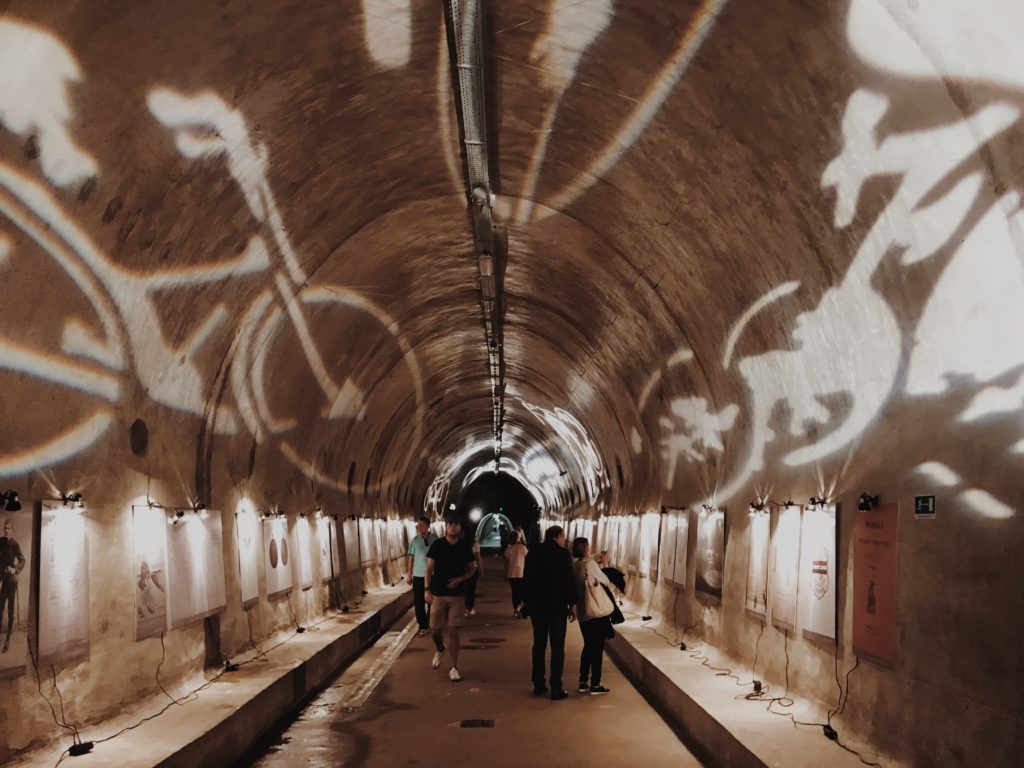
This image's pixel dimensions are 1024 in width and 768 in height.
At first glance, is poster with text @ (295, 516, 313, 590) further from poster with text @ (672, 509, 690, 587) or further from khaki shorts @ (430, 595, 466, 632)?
poster with text @ (672, 509, 690, 587)

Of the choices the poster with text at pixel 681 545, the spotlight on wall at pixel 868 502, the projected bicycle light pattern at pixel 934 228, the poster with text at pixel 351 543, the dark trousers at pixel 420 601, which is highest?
the projected bicycle light pattern at pixel 934 228

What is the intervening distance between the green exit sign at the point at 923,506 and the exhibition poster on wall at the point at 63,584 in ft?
17.8

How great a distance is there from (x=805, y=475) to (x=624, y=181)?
3070 millimetres

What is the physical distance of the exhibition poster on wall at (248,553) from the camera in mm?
11070

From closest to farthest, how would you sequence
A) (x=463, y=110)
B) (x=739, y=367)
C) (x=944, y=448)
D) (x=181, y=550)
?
1. (x=944, y=448)
2. (x=463, y=110)
3. (x=181, y=550)
4. (x=739, y=367)

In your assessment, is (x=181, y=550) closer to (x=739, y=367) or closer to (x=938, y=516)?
(x=739, y=367)

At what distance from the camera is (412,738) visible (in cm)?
838

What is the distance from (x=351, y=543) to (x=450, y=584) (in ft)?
26.8

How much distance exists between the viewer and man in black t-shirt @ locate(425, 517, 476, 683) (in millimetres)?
11281

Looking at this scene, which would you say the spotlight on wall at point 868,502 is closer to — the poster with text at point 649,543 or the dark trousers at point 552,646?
the dark trousers at point 552,646

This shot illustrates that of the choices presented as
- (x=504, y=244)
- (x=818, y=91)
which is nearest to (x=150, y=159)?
(x=818, y=91)

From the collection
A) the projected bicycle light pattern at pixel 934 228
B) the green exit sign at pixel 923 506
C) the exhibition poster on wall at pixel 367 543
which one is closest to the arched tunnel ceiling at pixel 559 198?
the projected bicycle light pattern at pixel 934 228

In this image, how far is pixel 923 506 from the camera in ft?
19.6

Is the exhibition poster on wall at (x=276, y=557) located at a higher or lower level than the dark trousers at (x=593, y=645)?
higher
